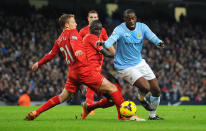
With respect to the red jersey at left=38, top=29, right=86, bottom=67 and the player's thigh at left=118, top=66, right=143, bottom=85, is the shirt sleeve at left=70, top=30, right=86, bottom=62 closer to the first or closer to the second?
the red jersey at left=38, top=29, right=86, bottom=67

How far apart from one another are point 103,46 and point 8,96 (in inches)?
515

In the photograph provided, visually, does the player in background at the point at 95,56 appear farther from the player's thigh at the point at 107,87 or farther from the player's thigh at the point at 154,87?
the player's thigh at the point at 154,87

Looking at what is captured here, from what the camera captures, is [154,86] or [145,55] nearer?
[154,86]

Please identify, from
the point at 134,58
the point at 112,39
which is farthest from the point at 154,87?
the point at 112,39

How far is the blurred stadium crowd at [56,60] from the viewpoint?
864 inches

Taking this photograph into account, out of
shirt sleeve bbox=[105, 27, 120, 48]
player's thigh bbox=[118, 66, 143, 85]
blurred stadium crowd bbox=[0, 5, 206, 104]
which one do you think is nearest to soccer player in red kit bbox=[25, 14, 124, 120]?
shirt sleeve bbox=[105, 27, 120, 48]

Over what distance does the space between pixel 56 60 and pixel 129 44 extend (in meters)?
15.8

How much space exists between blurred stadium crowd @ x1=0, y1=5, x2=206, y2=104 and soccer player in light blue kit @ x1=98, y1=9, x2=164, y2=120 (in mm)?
10130

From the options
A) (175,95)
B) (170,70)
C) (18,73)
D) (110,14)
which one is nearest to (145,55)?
(170,70)

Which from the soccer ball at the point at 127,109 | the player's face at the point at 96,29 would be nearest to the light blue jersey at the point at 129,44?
the player's face at the point at 96,29

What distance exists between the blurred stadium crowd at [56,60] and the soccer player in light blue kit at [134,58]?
33.2 feet

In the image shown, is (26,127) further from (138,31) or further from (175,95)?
(175,95)

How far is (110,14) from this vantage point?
3388cm

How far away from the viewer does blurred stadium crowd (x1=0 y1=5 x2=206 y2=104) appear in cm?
2194
